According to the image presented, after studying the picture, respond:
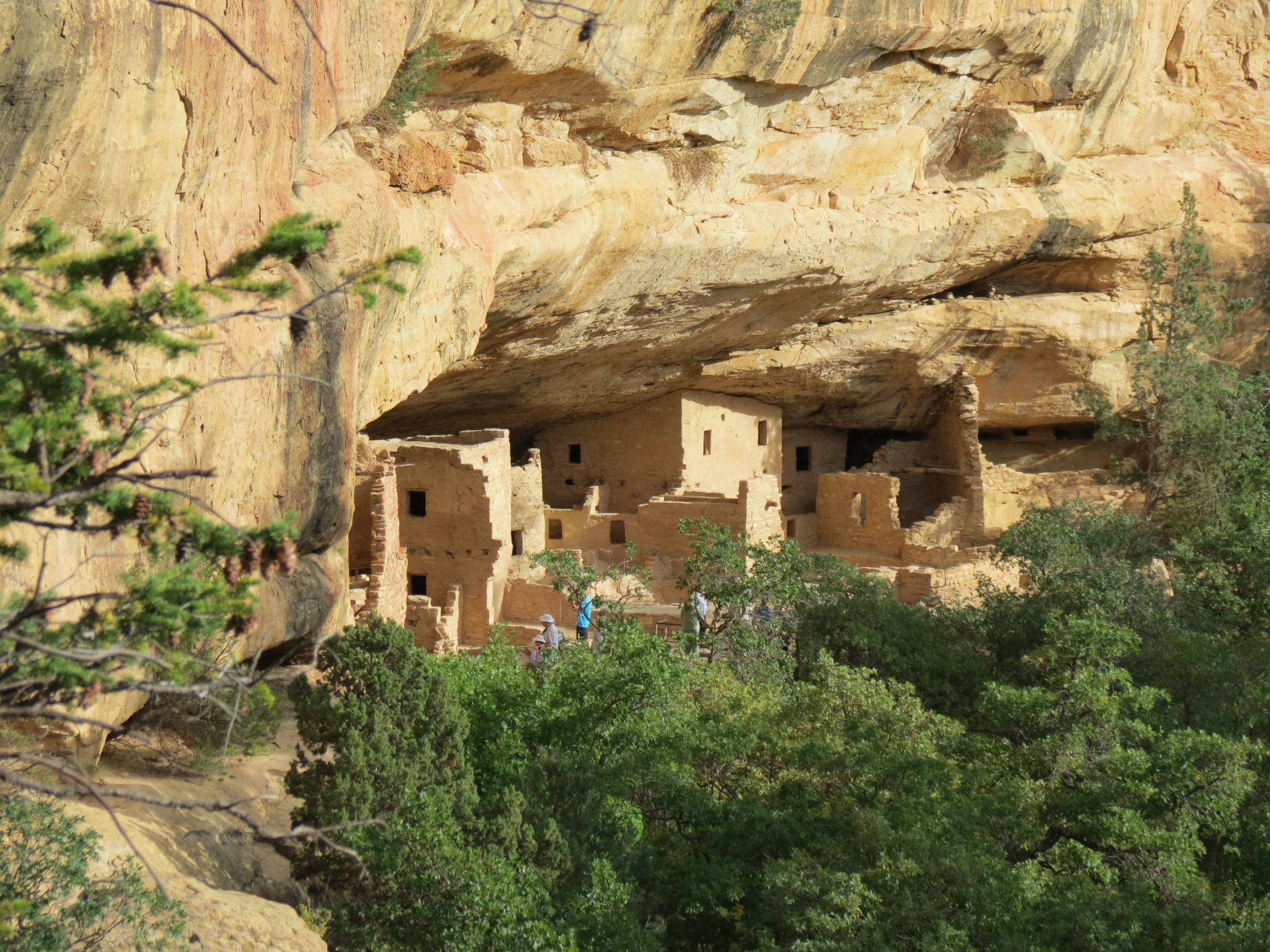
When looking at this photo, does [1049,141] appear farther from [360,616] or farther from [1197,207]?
[360,616]

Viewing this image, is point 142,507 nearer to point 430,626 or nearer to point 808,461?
point 430,626

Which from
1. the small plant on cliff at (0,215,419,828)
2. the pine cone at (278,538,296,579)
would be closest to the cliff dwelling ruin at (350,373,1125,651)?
the small plant on cliff at (0,215,419,828)

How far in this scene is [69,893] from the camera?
837cm

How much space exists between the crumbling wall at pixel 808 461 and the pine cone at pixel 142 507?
1980 cm

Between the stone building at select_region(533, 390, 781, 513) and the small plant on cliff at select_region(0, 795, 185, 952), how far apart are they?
47.7 feet

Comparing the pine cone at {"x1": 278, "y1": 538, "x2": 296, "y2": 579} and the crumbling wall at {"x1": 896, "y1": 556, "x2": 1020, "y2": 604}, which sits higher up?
the pine cone at {"x1": 278, "y1": 538, "x2": 296, "y2": 579}

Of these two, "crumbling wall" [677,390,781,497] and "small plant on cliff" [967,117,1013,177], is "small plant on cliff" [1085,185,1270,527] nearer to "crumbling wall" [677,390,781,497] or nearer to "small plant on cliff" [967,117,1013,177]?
"small plant on cliff" [967,117,1013,177]

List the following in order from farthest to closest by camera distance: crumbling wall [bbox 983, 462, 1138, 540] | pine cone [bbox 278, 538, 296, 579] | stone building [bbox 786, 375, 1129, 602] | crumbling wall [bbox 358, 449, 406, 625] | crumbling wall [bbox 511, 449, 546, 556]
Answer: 1. crumbling wall [bbox 983, 462, 1138, 540]
2. stone building [bbox 786, 375, 1129, 602]
3. crumbling wall [bbox 511, 449, 546, 556]
4. crumbling wall [bbox 358, 449, 406, 625]
5. pine cone [bbox 278, 538, 296, 579]

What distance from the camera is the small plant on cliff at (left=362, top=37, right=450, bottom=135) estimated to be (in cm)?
1307

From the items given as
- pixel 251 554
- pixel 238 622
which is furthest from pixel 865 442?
pixel 251 554

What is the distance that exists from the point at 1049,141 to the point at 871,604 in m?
9.19

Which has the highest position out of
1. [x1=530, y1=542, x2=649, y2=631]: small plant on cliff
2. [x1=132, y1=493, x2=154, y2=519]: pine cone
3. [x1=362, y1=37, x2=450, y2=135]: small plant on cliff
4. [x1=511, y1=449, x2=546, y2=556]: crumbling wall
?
[x1=362, y1=37, x2=450, y2=135]: small plant on cliff

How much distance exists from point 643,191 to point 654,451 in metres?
6.54

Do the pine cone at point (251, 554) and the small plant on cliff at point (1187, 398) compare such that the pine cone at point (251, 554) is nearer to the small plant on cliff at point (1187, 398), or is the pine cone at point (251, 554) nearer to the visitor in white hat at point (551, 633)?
the visitor in white hat at point (551, 633)
